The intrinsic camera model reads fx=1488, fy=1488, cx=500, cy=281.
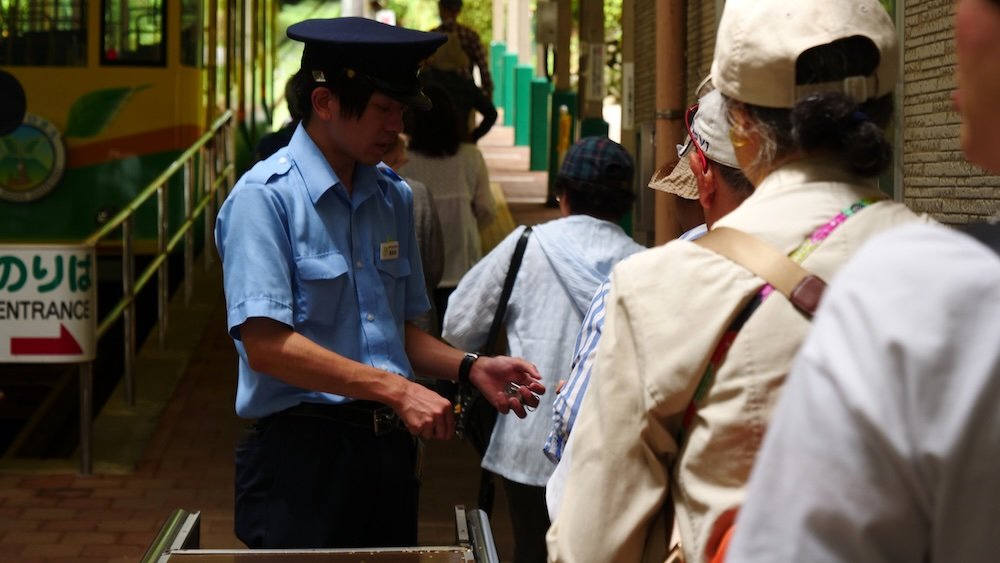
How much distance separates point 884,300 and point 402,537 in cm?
238

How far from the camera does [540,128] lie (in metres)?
18.7

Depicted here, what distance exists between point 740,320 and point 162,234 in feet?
26.0

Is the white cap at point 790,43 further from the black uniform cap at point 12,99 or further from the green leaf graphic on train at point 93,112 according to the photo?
the green leaf graphic on train at point 93,112

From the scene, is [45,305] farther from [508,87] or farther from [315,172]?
[508,87]

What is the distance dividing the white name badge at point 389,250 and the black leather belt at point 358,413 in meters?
0.34

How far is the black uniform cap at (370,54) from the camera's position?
3.20 m

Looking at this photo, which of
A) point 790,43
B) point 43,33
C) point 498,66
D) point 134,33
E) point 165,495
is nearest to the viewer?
point 790,43

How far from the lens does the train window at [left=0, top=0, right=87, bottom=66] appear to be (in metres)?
10.9

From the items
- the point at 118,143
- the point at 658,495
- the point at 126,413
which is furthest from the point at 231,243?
the point at 118,143

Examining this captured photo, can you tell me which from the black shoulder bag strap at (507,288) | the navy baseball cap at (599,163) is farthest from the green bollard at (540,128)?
the black shoulder bag strap at (507,288)

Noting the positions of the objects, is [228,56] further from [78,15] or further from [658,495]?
[658,495]

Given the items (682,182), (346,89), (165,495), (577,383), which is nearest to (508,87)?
(165,495)

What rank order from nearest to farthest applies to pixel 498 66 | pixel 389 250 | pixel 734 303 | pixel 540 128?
pixel 734 303, pixel 389 250, pixel 540 128, pixel 498 66

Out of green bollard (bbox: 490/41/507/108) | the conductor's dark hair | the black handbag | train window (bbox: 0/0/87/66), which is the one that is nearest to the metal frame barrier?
the conductor's dark hair
